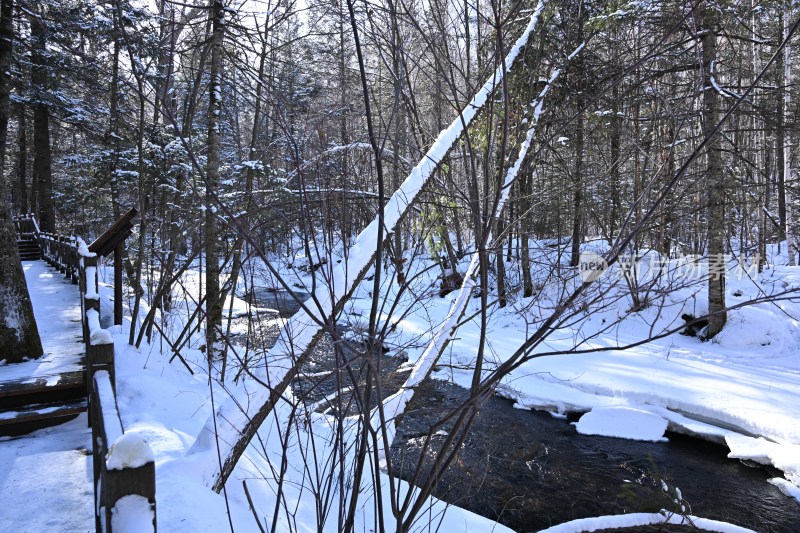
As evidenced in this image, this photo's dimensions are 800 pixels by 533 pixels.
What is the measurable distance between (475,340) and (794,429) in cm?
680

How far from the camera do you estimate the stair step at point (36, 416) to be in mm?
4211

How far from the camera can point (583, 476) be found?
22.3 ft

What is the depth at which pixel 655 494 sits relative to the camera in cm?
557

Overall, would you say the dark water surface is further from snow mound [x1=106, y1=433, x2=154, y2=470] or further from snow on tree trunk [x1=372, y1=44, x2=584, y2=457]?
snow mound [x1=106, y1=433, x2=154, y2=470]

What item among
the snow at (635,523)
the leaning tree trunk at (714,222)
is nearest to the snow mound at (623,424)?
the leaning tree trunk at (714,222)

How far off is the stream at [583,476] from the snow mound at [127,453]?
11.5 ft

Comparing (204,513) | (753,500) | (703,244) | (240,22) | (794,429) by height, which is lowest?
(753,500)

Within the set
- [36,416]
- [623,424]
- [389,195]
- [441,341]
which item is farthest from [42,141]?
[623,424]

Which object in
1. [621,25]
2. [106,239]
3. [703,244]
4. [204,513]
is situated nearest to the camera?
[204,513]

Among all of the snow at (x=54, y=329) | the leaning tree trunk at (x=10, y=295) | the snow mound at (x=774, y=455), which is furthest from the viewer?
the snow mound at (x=774, y=455)

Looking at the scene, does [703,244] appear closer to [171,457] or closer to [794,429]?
[794,429]

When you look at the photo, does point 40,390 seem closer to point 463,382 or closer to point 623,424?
point 463,382

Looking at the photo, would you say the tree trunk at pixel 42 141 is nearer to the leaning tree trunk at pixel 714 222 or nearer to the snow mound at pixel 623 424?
the snow mound at pixel 623 424

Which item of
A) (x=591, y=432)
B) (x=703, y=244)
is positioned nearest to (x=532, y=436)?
(x=591, y=432)
